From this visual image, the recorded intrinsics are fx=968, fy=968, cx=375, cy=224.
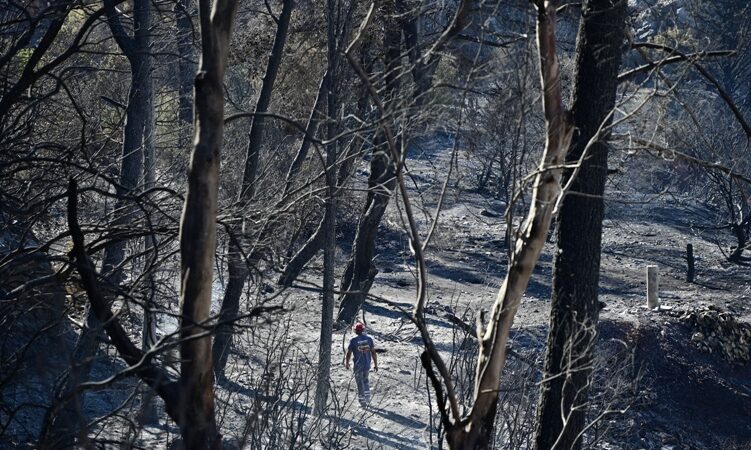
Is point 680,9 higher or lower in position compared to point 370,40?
higher

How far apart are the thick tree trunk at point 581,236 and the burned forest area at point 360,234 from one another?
23 mm

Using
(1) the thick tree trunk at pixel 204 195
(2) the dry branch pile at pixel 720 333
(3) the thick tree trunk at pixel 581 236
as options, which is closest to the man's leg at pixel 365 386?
(3) the thick tree trunk at pixel 581 236

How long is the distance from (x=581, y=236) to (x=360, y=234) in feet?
38.7

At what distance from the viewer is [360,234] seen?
20.6m

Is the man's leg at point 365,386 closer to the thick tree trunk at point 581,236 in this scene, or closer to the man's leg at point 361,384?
the man's leg at point 361,384

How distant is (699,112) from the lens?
31.8m

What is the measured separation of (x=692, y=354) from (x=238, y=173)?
9.92m

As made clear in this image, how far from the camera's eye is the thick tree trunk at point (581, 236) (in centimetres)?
873

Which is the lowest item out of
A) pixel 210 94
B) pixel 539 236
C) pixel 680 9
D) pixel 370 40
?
pixel 539 236

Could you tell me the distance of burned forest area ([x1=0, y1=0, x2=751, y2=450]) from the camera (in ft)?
19.0

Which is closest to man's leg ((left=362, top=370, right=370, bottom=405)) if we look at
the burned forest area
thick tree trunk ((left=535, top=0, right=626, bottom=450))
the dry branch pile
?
the burned forest area

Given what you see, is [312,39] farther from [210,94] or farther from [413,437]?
[210,94]

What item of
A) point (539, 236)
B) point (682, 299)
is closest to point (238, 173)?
point (682, 299)

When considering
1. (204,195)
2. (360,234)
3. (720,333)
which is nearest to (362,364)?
(360,234)
